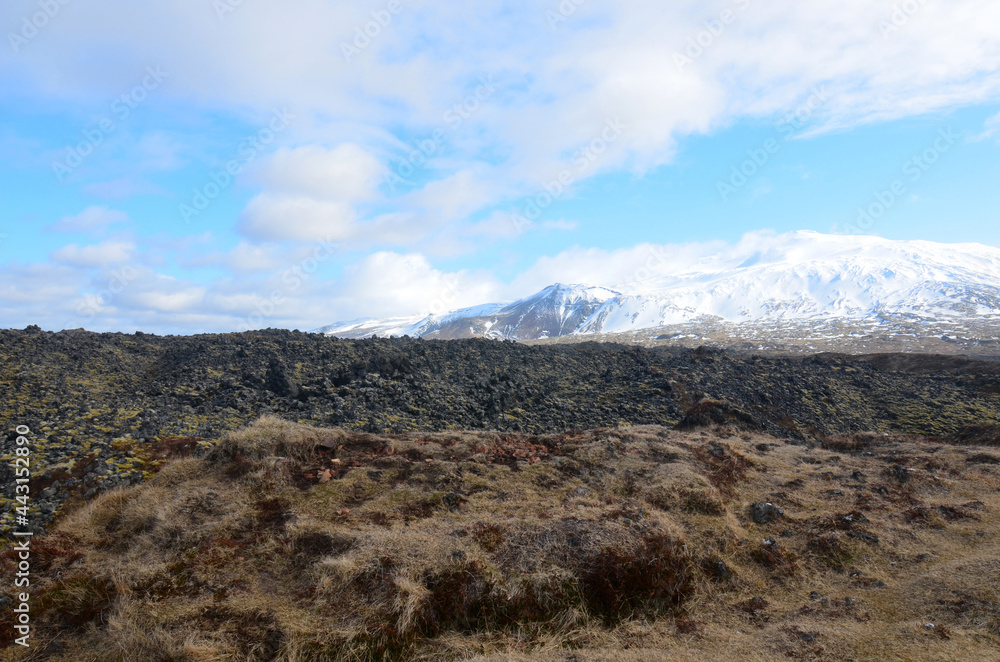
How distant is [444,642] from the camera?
6227 millimetres

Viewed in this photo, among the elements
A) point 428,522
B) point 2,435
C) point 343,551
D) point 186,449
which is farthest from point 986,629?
point 2,435

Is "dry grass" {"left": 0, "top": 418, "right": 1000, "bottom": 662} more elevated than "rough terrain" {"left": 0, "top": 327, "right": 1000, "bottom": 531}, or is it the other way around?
"rough terrain" {"left": 0, "top": 327, "right": 1000, "bottom": 531}

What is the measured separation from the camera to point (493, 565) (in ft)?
24.2

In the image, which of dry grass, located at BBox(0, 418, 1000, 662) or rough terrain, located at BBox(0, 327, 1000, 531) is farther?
rough terrain, located at BBox(0, 327, 1000, 531)

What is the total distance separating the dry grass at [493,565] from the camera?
6227 mm

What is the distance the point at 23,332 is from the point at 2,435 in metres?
14.1

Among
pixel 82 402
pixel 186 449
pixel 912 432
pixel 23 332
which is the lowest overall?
pixel 912 432

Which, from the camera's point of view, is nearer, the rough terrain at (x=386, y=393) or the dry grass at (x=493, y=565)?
the dry grass at (x=493, y=565)

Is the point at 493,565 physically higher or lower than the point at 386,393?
lower

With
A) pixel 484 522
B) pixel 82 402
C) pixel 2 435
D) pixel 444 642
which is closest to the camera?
pixel 444 642

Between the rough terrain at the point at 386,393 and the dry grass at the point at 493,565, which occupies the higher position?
the rough terrain at the point at 386,393

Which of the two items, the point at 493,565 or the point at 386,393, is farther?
the point at 386,393

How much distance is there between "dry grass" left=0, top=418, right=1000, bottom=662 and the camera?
6.23 m

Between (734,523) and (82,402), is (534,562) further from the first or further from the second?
(82,402)
